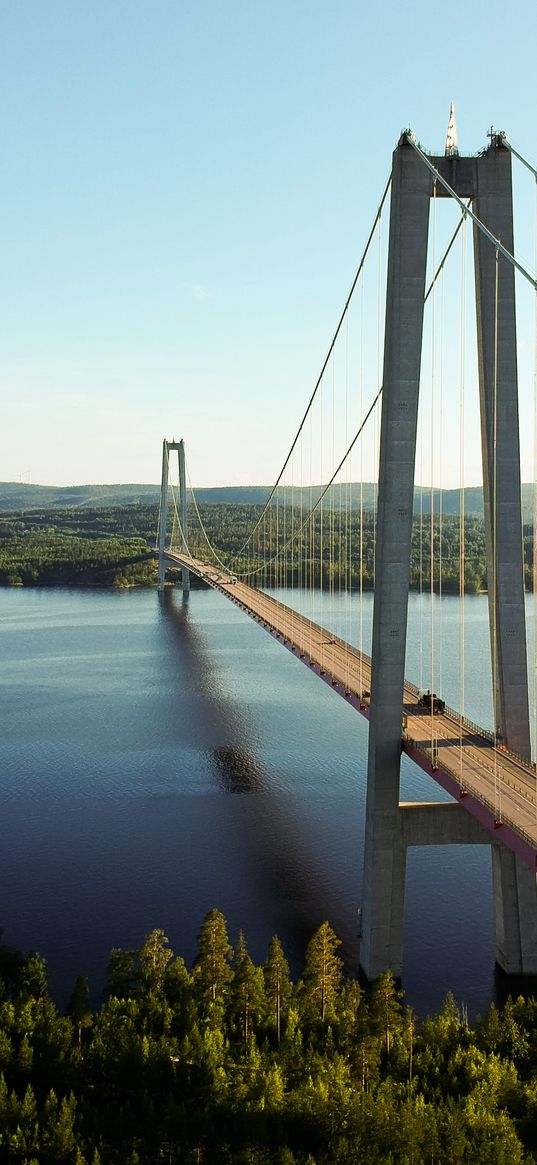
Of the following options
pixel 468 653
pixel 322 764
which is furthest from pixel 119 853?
pixel 468 653

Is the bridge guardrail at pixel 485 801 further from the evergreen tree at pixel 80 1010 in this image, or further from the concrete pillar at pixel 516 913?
the evergreen tree at pixel 80 1010

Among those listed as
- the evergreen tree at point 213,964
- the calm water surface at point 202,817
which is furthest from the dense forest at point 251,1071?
the calm water surface at point 202,817

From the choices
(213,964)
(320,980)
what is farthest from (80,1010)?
(320,980)

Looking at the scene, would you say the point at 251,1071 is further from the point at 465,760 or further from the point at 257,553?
the point at 257,553

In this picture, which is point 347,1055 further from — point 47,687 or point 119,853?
point 47,687

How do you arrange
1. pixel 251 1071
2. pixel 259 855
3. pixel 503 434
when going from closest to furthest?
pixel 251 1071 < pixel 503 434 < pixel 259 855
